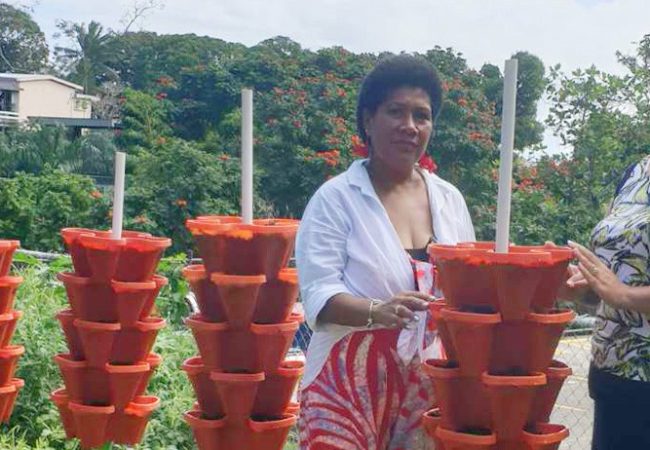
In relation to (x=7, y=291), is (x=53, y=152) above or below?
above

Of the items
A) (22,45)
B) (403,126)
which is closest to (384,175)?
(403,126)

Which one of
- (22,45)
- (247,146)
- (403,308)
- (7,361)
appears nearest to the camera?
(403,308)

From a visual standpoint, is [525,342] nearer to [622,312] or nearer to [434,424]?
[434,424]

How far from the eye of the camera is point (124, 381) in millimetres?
3057

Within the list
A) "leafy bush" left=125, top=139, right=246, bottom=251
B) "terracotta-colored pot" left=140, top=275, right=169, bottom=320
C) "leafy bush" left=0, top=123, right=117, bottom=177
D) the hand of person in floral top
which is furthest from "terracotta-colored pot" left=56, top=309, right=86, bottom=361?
"leafy bush" left=0, top=123, right=117, bottom=177

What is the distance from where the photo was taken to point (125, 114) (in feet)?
59.8

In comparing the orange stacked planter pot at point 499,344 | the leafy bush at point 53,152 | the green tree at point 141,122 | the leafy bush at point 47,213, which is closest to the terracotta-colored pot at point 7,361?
the orange stacked planter pot at point 499,344

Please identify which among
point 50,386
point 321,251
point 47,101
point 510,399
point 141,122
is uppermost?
point 47,101

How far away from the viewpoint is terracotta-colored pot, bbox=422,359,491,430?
1774mm

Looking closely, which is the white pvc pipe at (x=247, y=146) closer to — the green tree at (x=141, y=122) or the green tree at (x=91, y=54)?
the green tree at (x=141, y=122)

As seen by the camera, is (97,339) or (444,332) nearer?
(444,332)

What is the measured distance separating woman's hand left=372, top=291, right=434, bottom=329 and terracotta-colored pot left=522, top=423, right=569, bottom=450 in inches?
11.9

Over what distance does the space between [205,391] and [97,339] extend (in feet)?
1.79

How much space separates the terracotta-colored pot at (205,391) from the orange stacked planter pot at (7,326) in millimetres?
893
